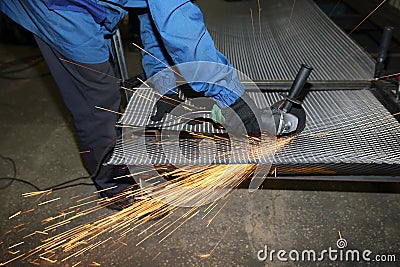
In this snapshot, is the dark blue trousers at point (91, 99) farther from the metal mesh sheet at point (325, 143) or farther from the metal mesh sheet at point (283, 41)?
the metal mesh sheet at point (283, 41)

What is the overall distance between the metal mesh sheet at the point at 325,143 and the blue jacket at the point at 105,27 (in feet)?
0.80

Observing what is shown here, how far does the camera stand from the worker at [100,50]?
1.32 m

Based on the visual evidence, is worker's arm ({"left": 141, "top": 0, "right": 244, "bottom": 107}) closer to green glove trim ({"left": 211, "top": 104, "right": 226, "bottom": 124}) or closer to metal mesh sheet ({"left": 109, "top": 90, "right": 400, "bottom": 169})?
green glove trim ({"left": 211, "top": 104, "right": 226, "bottom": 124})

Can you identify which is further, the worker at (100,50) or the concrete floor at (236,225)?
the concrete floor at (236,225)

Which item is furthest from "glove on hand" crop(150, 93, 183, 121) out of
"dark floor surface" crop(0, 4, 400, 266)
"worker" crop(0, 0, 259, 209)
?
"dark floor surface" crop(0, 4, 400, 266)

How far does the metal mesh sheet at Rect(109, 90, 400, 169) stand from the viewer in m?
1.42

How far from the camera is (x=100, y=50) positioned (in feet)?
5.22

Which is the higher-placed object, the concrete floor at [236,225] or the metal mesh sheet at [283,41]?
the metal mesh sheet at [283,41]

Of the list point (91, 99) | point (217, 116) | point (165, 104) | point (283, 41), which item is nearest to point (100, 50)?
point (91, 99)

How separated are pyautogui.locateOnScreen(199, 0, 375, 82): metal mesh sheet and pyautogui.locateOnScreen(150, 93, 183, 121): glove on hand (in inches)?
24.3

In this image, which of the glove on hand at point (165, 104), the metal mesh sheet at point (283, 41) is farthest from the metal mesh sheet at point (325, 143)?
the metal mesh sheet at point (283, 41)

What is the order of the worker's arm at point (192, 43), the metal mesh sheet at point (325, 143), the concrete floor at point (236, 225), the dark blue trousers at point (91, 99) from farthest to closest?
1. the concrete floor at point (236, 225)
2. the dark blue trousers at point (91, 99)
3. the metal mesh sheet at point (325, 143)
4. the worker's arm at point (192, 43)

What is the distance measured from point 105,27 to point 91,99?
34cm

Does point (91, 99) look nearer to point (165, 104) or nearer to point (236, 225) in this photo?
point (165, 104)
